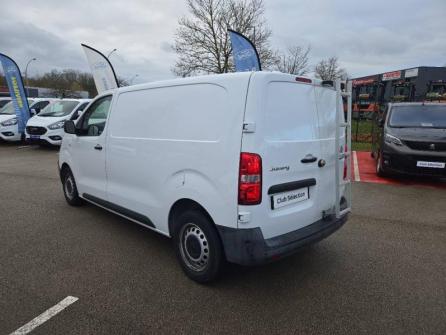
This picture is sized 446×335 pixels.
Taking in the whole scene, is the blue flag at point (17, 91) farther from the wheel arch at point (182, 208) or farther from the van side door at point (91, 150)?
the wheel arch at point (182, 208)

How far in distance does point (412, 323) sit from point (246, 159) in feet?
5.85

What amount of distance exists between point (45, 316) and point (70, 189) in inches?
126

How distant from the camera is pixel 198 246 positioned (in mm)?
3111

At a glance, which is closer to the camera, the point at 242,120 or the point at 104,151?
the point at 242,120

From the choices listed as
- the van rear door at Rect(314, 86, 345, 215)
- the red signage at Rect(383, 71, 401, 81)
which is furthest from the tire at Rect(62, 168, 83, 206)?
the red signage at Rect(383, 71, 401, 81)

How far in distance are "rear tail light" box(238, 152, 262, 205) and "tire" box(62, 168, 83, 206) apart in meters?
3.70

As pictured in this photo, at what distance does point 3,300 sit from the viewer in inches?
114

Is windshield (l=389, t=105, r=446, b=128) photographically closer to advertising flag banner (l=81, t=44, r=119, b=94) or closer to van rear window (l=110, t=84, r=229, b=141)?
van rear window (l=110, t=84, r=229, b=141)

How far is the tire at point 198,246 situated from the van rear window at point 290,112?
0.97 metres

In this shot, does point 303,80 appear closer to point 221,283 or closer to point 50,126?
point 221,283

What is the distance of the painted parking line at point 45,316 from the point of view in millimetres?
2512

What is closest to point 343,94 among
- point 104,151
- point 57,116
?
point 104,151

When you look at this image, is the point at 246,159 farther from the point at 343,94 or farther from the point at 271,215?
the point at 343,94

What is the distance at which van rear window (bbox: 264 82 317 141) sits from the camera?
8.93 feet
